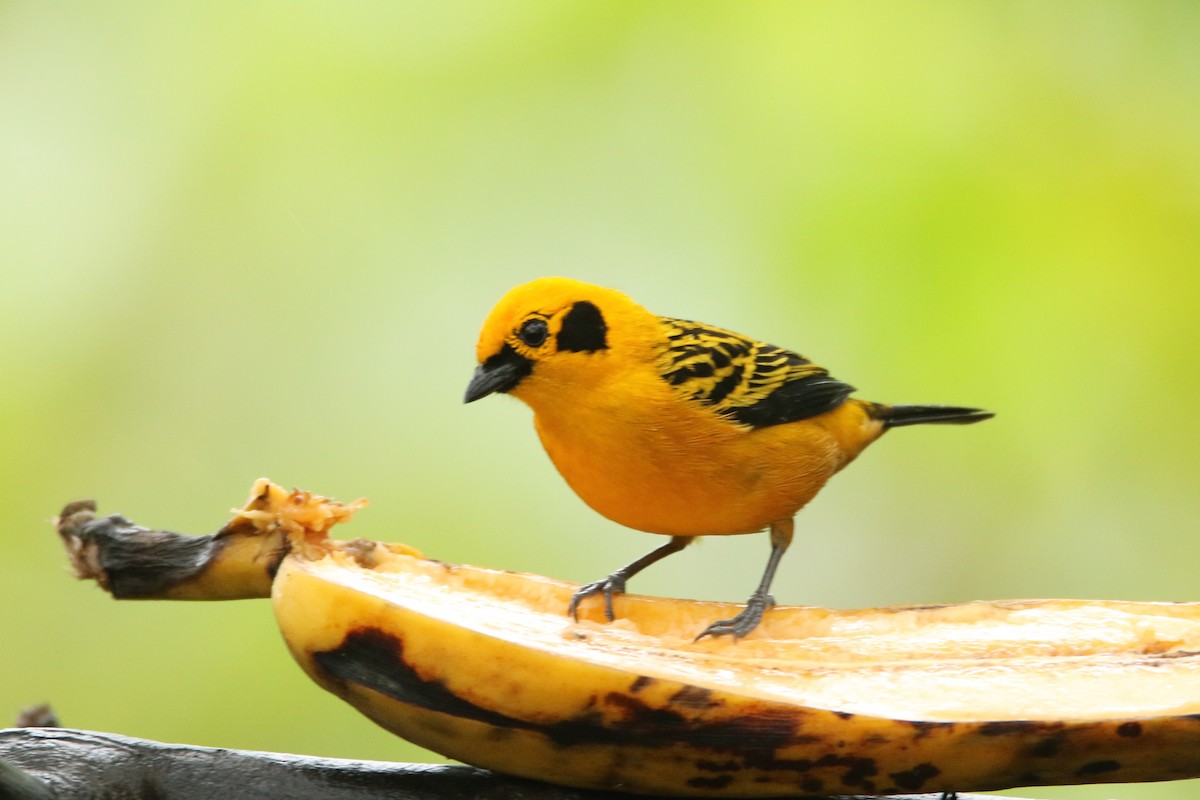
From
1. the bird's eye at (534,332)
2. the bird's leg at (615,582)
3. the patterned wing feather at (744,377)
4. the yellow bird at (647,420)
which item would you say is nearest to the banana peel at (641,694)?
the bird's leg at (615,582)

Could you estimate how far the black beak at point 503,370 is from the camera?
7.13 ft

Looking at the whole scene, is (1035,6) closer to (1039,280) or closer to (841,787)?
(1039,280)

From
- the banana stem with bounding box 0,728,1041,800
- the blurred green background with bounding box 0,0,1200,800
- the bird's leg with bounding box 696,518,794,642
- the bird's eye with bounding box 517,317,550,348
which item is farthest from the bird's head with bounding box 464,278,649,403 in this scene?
the blurred green background with bounding box 0,0,1200,800

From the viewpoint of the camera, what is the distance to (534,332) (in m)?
2.21

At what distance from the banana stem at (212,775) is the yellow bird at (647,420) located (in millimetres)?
395

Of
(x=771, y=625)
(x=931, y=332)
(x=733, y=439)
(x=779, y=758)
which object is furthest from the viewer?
(x=931, y=332)

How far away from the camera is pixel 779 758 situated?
156 cm

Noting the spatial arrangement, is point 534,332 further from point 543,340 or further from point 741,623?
point 741,623

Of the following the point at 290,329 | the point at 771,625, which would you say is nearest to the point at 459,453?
the point at 290,329

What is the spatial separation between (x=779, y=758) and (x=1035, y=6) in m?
2.96

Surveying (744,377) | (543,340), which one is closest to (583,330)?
(543,340)

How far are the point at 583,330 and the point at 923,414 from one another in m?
1.03

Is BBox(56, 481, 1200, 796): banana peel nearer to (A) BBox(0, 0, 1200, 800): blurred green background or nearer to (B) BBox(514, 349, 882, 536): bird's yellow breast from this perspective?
(B) BBox(514, 349, 882, 536): bird's yellow breast

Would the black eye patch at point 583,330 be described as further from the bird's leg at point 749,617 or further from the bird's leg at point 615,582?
the bird's leg at point 749,617
